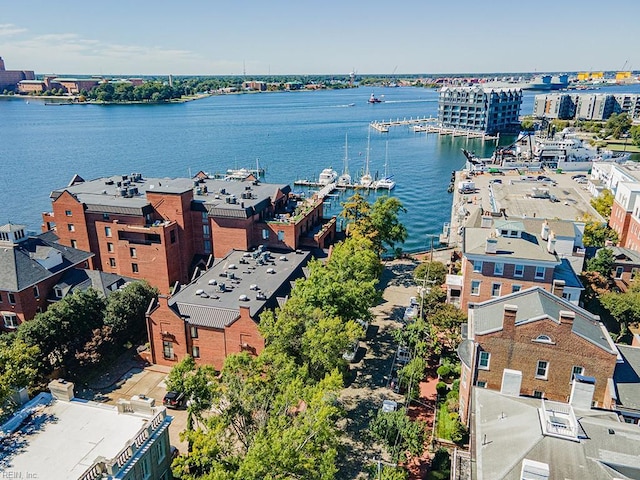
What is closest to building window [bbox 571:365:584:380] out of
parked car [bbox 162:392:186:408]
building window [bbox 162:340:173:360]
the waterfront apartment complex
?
the waterfront apartment complex

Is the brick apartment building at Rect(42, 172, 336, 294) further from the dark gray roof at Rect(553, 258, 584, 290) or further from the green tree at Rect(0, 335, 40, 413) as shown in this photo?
the dark gray roof at Rect(553, 258, 584, 290)

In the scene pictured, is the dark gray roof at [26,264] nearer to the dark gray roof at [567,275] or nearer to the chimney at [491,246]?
the chimney at [491,246]

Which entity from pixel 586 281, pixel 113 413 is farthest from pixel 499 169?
pixel 113 413

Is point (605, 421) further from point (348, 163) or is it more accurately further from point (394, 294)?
point (348, 163)

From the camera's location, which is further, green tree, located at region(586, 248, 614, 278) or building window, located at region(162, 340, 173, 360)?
green tree, located at region(586, 248, 614, 278)

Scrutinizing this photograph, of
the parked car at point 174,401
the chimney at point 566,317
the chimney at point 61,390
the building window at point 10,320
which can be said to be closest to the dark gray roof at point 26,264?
the building window at point 10,320

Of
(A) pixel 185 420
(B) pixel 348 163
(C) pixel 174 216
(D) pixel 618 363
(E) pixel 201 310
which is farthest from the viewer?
(B) pixel 348 163

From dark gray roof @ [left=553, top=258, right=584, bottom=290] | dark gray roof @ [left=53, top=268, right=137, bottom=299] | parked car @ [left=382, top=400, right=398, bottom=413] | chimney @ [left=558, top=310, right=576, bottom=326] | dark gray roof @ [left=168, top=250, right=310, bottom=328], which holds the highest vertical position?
chimney @ [left=558, top=310, right=576, bottom=326]
